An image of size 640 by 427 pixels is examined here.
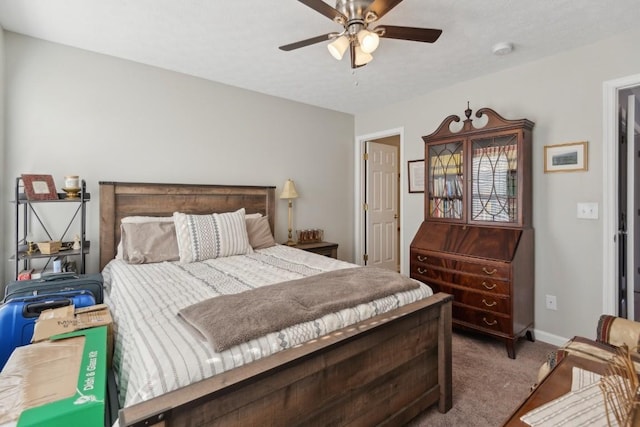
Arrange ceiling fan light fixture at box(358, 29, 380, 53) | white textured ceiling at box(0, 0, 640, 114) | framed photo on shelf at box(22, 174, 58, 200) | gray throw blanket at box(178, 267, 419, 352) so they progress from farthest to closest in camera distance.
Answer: framed photo on shelf at box(22, 174, 58, 200) < white textured ceiling at box(0, 0, 640, 114) < ceiling fan light fixture at box(358, 29, 380, 53) < gray throw blanket at box(178, 267, 419, 352)

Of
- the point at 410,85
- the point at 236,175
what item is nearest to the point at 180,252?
the point at 236,175

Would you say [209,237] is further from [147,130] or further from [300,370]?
[300,370]

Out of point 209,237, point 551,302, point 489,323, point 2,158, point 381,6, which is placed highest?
point 381,6

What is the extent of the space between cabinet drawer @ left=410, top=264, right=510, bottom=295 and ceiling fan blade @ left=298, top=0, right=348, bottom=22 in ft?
7.16

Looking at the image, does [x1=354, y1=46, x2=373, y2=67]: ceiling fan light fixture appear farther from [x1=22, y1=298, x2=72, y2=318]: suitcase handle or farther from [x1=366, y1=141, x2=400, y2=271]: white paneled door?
[x1=366, y1=141, x2=400, y2=271]: white paneled door

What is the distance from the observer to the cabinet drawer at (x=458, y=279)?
255 cm

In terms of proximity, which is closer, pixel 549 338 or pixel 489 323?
pixel 489 323

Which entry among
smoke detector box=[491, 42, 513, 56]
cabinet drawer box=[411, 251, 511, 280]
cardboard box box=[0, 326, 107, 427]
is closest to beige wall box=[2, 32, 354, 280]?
cabinet drawer box=[411, 251, 511, 280]

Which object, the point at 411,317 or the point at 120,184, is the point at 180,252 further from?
the point at 411,317

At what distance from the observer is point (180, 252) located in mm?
2617

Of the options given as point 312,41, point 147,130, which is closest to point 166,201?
point 147,130

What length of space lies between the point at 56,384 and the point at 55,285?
1297 millimetres

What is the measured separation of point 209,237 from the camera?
8.89ft

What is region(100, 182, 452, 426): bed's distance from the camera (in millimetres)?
992
